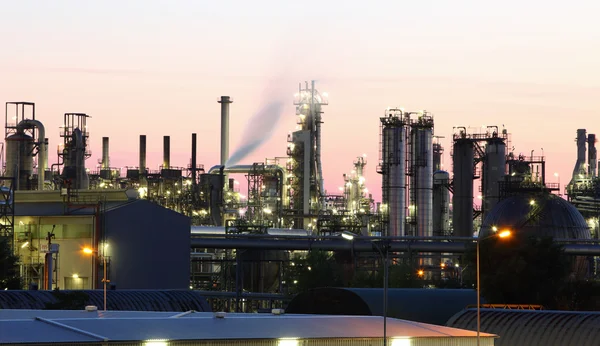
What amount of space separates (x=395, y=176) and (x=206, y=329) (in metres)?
60.9

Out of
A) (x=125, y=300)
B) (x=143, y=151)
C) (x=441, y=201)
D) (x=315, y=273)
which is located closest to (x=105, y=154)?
(x=143, y=151)

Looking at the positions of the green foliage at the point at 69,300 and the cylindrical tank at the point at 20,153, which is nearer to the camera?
the green foliage at the point at 69,300

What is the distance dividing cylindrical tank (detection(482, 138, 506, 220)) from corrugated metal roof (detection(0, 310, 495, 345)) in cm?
5574

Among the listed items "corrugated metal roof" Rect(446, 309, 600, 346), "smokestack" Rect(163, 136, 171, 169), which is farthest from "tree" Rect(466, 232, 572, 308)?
"smokestack" Rect(163, 136, 171, 169)

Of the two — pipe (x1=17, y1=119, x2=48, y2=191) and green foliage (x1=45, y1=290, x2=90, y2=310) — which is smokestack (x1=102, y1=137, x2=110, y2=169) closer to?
pipe (x1=17, y1=119, x2=48, y2=191)

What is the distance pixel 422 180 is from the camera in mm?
93812

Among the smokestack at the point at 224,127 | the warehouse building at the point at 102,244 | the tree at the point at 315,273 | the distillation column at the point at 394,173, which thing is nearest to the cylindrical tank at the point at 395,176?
the distillation column at the point at 394,173

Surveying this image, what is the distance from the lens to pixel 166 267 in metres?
63.5

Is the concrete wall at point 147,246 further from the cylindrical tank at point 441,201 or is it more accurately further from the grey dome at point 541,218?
the cylindrical tank at point 441,201

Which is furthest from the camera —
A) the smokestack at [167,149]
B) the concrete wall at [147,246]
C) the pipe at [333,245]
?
the smokestack at [167,149]

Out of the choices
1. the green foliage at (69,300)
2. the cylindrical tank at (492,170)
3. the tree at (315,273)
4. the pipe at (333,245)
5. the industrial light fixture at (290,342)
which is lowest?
the tree at (315,273)

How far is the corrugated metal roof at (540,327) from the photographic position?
122ft

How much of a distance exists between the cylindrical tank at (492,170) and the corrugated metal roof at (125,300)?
4221cm

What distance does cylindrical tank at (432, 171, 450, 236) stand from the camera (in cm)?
9944
